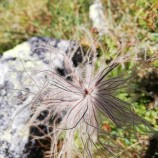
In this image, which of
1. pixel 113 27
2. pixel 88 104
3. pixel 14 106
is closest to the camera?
pixel 88 104

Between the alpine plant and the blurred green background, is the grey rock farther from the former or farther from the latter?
the blurred green background

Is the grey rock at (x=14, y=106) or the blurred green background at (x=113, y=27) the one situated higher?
the blurred green background at (x=113, y=27)

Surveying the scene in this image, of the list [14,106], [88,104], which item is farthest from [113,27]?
[88,104]

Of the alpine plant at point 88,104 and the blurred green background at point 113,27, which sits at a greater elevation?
the blurred green background at point 113,27

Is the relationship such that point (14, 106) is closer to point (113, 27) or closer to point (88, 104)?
point (88, 104)

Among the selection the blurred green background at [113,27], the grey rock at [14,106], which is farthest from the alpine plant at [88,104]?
the grey rock at [14,106]

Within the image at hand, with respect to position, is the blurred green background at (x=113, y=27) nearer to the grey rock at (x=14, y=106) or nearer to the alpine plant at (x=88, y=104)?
the alpine plant at (x=88, y=104)

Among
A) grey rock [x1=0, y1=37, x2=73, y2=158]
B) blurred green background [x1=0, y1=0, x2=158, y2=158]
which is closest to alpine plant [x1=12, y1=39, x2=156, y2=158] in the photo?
blurred green background [x1=0, y1=0, x2=158, y2=158]

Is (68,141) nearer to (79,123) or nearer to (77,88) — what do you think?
(79,123)

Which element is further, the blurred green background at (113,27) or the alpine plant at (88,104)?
the blurred green background at (113,27)

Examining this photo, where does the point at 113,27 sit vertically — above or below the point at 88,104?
above
